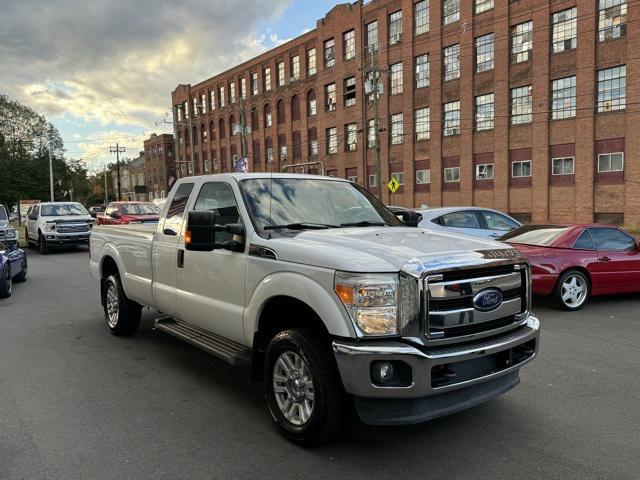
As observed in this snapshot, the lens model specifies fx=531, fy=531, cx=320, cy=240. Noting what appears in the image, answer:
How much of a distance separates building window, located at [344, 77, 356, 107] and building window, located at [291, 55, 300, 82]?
8051 millimetres

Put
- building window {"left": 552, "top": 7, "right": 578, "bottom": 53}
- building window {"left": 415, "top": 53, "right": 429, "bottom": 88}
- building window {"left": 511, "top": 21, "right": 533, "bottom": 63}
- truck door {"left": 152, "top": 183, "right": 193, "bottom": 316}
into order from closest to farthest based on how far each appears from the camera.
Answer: truck door {"left": 152, "top": 183, "right": 193, "bottom": 316} < building window {"left": 552, "top": 7, "right": 578, "bottom": 53} < building window {"left": 511, "top": 21, "right": 533, "bottom": 63} < building window {"left": 415, "top": 53, "right": 429, "bottom": 88}

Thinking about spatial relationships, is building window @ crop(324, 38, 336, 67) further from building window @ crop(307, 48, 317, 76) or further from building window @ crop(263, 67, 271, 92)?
building window @ crop(263, 67, 271, 92)

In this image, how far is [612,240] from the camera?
9109mm

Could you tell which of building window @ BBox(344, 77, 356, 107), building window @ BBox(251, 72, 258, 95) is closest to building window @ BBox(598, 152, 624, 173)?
building window @ BBox(344, 77, 356, 107)

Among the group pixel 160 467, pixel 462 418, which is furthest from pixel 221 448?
pixel 462 418

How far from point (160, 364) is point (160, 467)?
239 centimetres

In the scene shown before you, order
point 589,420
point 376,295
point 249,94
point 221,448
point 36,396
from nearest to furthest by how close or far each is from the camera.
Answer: point 376,295 → point 221,448 → point 589,420 → point 36,396 → point 249,94

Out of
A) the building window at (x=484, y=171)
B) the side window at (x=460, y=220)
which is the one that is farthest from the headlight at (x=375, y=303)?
the building window at (x=484, y=171)

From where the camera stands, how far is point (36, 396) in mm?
4902

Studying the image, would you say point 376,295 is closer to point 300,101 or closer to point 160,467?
point 160,467

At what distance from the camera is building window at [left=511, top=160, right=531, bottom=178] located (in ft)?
109

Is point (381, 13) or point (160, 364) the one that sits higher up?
point (381, 13)

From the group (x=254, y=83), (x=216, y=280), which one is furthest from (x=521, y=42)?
(x=216, y=280)

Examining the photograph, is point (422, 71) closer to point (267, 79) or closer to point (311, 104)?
point (311, 104)
